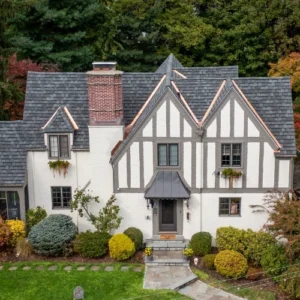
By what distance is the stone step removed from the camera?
22672mm

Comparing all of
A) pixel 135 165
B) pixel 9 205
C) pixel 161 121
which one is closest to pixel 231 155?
pixel 161 121

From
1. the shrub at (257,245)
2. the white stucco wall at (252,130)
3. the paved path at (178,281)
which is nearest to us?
the paved path at (178,281)

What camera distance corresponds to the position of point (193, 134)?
25.3 metres

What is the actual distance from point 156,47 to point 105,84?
24528mm

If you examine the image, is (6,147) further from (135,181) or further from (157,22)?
(157,22)

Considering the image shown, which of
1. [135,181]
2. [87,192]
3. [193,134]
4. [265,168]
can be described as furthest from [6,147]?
[265,168]

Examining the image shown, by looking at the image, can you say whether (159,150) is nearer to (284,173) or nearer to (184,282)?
(284,173)

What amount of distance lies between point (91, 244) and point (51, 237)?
2.01 metres

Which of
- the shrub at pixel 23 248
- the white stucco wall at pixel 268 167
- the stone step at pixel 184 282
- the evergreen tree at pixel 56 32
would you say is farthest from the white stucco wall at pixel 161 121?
the evergreen tree at pixel 56 32

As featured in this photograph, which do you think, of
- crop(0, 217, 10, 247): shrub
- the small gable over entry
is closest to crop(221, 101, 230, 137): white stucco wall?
the small gable over entry

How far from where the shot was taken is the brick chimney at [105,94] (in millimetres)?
25234

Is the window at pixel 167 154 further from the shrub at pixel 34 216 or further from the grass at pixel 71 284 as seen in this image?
the shrub at pixel 34 216

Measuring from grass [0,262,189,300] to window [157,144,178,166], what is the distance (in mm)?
5414

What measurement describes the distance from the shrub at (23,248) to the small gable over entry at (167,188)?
646 centimetres
